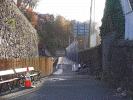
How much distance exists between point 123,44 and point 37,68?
27.9ft

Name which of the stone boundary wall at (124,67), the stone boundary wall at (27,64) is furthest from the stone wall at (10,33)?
the stone boundary wall at (124,67)

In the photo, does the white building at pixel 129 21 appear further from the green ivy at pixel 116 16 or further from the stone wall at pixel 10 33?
the stone wall at pixel 10 33

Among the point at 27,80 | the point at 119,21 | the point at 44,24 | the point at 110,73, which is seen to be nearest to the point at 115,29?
the point at 119,21

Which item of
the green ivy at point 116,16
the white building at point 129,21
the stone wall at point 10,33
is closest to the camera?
the white building at point 129,21

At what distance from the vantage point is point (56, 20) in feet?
302

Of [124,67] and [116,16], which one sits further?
[116,16]

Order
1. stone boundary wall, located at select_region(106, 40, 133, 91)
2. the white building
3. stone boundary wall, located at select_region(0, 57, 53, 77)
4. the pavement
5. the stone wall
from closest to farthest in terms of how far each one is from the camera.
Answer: the pavement
stone boundary wall, located at select_region(106, 40, 133, 91)
the white building
stone boundary wall, located at select_region(0, 57, 53, 77)
the stone wall

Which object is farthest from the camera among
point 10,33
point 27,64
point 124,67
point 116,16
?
point 10,33

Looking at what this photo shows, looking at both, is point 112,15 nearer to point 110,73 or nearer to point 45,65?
point 110,73

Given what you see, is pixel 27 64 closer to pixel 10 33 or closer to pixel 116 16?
pixel 10 33

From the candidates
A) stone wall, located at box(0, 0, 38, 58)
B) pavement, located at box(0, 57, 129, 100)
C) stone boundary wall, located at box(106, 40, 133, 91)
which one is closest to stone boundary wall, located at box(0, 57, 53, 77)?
pavement, located at box(0, 57, 129, 100)

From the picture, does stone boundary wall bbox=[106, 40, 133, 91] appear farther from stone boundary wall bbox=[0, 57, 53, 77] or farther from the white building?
stone boundary wall bbox=[0, 57, 53, 77]

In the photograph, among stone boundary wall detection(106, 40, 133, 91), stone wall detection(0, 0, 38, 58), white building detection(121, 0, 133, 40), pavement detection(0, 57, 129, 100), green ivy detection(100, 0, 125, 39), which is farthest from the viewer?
stone wall detection(0, 0, 38, 58)

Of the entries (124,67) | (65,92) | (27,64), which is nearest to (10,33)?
(27,64)
